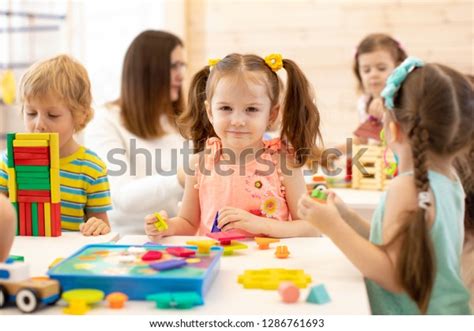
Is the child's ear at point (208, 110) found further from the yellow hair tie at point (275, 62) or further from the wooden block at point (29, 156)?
the wooden block at point (29, 156)

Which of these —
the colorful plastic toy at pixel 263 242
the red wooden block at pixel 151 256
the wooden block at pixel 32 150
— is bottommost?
the colorful plastic toy at pixel 263 242

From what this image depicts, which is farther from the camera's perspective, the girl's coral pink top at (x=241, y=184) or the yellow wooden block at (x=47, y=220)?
the girl's coral pink top at (x=241, y=184)

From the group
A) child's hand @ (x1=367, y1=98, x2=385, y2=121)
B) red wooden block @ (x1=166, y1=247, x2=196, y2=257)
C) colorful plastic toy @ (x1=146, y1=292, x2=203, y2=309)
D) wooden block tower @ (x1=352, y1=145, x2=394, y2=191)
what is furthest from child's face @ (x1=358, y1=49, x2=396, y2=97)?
colorful plastic toy @ (x1=146, y1=292, x2=203, y2=309)

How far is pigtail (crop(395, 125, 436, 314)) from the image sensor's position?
94cm

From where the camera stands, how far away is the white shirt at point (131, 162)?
197 cm

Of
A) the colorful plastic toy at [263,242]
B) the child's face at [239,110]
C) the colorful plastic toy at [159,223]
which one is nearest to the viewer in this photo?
the colorful plastic toy at [263,242]

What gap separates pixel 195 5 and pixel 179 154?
1.53 meters

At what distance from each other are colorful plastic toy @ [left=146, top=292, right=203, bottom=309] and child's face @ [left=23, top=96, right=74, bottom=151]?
80cm

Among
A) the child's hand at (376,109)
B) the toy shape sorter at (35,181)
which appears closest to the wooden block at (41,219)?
the toy shape sorter at (35,181)

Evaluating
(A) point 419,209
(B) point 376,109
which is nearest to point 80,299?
(A) point 419,209

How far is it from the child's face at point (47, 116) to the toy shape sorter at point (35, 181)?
194 mm

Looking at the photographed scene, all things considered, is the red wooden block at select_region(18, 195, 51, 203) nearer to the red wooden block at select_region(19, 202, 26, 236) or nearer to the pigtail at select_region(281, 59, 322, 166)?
the red wooden block at select_region(19, 202, 26, 236)

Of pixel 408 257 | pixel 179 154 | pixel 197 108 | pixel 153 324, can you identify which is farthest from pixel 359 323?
pixel 179 154

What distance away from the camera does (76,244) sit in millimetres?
1256
